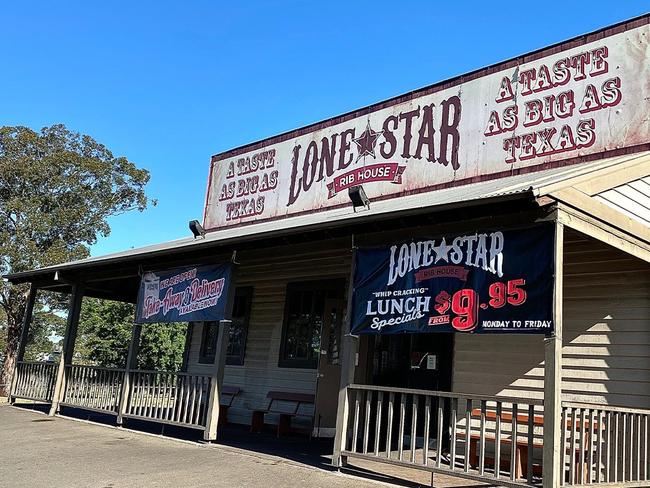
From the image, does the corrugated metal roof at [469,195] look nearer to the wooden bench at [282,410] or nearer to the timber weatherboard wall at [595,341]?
the timber weatherboard wall at [595,341]

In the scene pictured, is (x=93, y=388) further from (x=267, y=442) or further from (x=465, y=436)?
(x=465, y=436)

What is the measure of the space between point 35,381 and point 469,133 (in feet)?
35.7

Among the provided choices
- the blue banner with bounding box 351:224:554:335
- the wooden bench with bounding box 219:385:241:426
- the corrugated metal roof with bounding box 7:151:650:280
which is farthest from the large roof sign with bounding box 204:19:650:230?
the wooden bench with bounding box 219:385:241:426

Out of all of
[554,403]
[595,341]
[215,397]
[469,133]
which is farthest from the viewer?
[469,133]

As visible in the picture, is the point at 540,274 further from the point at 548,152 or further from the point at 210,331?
the point at 210,331

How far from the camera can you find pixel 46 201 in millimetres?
27062

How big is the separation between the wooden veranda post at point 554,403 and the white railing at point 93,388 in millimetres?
8004

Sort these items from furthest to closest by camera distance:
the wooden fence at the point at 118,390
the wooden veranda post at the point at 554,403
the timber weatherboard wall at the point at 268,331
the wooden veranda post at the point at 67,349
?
1. the wooden veranda post at the point at 67,349
2. the timber weatherboard wall at the point at 268,331
3. the wooden fence at the point at 118,390
4. the wooden veranda post at the point at 554,403

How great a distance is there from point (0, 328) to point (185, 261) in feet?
118

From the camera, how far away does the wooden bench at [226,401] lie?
12734mm

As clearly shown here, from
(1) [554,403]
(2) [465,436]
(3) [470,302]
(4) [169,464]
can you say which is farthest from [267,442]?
(1) [554,403]

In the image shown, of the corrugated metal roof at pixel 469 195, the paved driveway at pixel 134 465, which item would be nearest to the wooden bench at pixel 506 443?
the paved driveway at pixel 134 465

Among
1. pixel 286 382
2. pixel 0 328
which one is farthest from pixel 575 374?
pixel 0 328

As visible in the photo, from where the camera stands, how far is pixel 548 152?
895 cm
